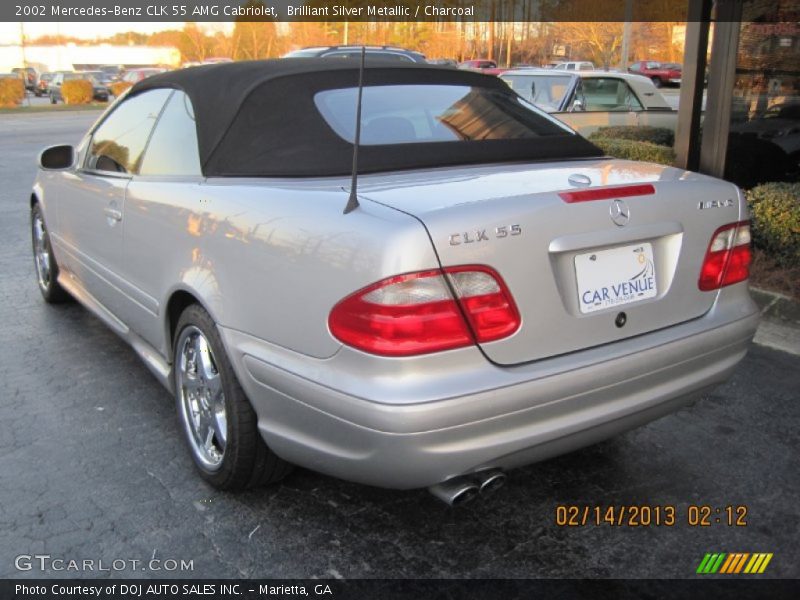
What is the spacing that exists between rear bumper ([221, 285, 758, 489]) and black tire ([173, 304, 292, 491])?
0.12 metres

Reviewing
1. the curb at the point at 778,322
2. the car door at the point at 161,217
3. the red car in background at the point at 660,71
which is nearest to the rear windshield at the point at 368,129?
the car door at the point at 161,217

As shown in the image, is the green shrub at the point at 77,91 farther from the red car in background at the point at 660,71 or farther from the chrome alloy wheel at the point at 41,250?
the chrome alloy wheel at the point at 41,250

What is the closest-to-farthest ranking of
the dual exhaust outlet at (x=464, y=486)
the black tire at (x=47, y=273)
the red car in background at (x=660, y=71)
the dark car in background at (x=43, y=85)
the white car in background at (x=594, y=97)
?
the dual exhaust outlet at (x=464, y=486) → the black tire at (x=47, y=273) → the white car in background at (x=594, y=97) → the red car in background at (x=660, y=71) → the dark car in background at (x=43, y=85)

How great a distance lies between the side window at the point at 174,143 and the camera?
3.24 metres

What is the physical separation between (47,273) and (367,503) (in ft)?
11.1

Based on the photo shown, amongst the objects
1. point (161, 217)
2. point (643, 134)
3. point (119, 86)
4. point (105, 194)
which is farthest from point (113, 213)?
point (119, 86)

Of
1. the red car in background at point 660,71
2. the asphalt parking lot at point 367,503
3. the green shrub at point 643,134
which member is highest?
the red car in background at point 660,71

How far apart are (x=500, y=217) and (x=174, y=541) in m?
1.57

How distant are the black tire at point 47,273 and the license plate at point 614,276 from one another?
3803 mm

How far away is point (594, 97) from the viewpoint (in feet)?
37.3

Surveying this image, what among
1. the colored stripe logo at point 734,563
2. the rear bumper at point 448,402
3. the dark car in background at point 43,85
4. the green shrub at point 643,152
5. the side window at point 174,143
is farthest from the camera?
the dark car in background at point 43,85

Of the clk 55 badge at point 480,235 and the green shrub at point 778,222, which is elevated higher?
the clk 55 badge at point 480,235

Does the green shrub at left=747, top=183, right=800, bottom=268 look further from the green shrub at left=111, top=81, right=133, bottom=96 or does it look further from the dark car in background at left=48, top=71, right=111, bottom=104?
the dark car in background at left=48, top=71, right=111, bottom=104

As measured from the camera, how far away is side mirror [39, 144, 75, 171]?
Result: 4.41m
